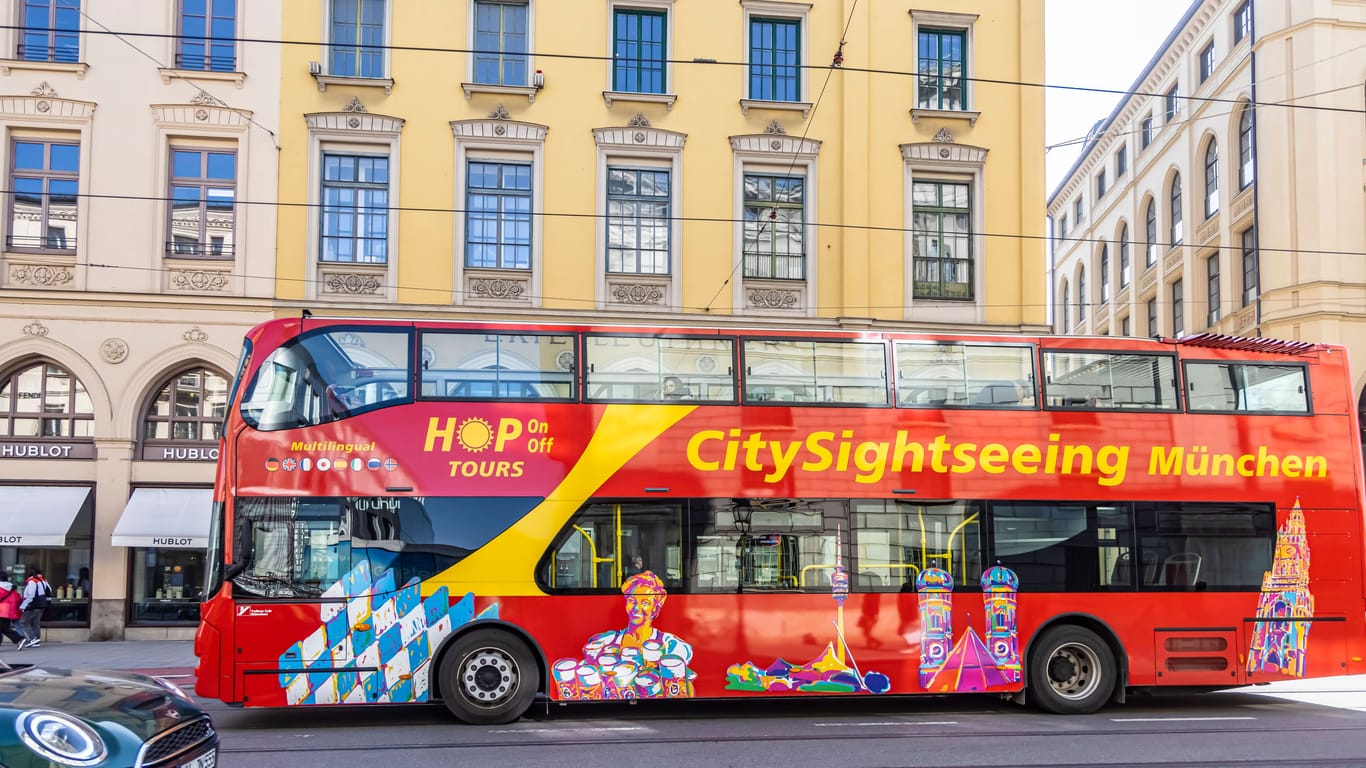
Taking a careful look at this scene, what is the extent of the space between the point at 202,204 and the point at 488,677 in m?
13.6

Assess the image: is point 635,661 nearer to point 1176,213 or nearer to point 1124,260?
point 1176,213

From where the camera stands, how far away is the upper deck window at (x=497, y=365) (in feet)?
36.9

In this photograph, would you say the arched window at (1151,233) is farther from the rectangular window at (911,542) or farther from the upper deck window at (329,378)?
the upper deck window at (329,378)

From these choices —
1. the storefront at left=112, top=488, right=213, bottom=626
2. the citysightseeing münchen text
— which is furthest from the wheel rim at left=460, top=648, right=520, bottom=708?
the storefront at left=112, top=488, right=213, bottom=626

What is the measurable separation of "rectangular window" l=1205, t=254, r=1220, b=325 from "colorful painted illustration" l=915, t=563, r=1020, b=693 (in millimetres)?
23813

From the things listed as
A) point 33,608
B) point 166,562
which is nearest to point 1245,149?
point 166,562

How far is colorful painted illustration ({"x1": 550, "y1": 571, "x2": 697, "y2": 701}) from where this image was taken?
1119 centimetres

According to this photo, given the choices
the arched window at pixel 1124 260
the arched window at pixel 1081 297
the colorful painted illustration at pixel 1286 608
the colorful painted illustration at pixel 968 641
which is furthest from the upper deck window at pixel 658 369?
the arched window at pixel 1081 297

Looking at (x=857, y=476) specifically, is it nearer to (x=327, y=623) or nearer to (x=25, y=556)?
(x=327, y=623)

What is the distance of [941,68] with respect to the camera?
2247 centimetres

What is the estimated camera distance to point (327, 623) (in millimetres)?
10797

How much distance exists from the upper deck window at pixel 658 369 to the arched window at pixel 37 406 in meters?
13.8

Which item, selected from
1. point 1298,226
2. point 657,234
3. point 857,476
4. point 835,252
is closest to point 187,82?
point 657,234

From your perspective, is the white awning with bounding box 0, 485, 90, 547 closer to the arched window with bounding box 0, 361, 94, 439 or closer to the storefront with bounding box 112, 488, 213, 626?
the storefront with bounding box 112, 488, 213, 626
